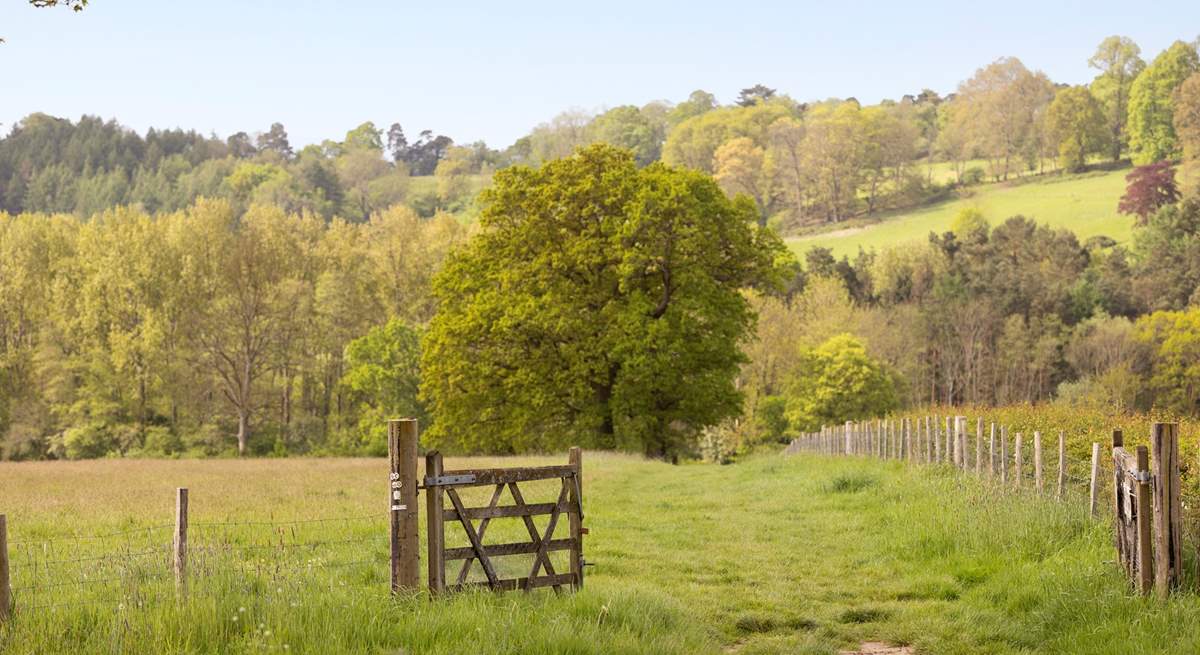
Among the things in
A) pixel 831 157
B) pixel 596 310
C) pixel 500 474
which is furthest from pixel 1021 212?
pixel 500 474

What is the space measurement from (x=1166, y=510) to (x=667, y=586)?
18.6 feet

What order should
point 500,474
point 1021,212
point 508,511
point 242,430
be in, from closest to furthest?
point 500,474, point 508,511, point 242,430, point 1021,212

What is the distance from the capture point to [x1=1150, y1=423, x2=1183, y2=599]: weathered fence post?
35.8 ft

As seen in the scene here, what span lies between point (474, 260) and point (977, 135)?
141321 millimetres

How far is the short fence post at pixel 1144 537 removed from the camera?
36.4ft

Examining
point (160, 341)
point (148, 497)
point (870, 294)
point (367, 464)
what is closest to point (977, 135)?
point (870, 294)

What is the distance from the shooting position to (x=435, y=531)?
35.7 feet

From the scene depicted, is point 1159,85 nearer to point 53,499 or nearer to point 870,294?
point 870,294

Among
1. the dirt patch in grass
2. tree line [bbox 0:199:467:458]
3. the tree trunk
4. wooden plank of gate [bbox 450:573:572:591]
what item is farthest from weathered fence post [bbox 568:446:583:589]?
the tree trunk

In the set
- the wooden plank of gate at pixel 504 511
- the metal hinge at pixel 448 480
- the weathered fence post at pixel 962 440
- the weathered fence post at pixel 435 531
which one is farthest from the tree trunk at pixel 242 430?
the weathered fence post at pixel 435 531

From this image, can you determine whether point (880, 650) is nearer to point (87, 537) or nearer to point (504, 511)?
point (504, 511)

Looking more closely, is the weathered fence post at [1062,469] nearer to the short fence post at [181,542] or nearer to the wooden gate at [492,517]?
the wooden gate at [492,517]

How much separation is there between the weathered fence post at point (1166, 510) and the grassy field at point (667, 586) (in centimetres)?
42

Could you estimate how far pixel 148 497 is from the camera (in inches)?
991
